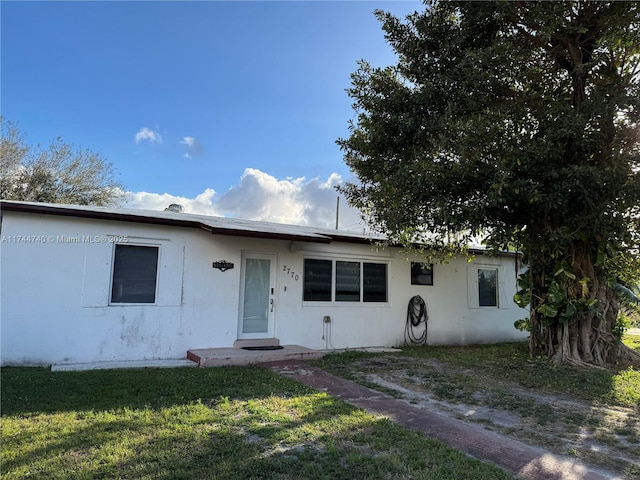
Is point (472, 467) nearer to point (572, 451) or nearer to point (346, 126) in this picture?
point (572, 451)

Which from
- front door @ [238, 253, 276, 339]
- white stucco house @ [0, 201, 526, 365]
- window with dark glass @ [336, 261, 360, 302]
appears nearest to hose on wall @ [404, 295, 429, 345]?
white stucco house @ [0, 201, 526, 365]

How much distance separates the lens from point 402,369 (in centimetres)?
712

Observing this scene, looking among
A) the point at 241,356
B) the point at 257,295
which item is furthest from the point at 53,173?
the point at 241,356

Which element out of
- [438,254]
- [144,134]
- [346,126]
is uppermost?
[144,134]

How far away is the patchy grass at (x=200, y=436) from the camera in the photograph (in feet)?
9.40

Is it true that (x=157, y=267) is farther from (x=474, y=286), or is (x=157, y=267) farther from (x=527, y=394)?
(x=474, y=286)

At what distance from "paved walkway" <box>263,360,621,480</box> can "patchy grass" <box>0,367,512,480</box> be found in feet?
0.73

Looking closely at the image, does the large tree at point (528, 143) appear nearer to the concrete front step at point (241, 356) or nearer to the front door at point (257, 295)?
the front door at point (257, 295)

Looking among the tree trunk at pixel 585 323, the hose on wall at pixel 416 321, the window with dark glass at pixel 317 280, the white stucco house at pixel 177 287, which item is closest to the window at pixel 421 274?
the white stucco house at pixel 177 287

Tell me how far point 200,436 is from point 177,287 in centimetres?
452

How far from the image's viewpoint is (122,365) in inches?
261

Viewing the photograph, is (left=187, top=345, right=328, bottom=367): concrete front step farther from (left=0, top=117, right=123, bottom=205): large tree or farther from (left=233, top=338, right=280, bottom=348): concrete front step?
(left=0, top=117, right=123, bottom=205): large tree

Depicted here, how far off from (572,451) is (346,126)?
23.9ft

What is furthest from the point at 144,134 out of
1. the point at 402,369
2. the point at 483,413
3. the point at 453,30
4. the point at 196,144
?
the point at 483,413
